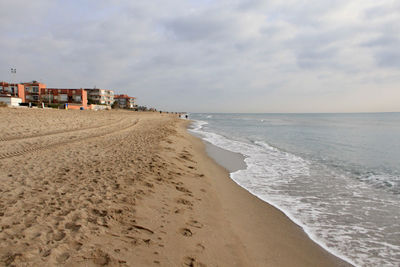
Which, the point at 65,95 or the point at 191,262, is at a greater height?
the point at 65,95

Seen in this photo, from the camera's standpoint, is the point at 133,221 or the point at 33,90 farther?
the point at 33,90

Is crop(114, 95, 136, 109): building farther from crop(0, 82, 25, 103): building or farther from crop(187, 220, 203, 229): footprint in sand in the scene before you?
crop(187, 220, 203, 229): footprint in sand

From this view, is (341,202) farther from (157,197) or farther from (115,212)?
(115,212)

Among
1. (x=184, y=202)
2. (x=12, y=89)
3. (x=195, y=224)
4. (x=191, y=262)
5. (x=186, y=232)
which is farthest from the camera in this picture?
(x=12, y=89)

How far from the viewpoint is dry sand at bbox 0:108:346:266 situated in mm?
2795

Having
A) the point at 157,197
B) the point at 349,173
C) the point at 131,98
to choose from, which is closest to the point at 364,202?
the point at 349,173

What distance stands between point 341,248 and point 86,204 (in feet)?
15.0

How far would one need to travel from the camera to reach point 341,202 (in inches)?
228

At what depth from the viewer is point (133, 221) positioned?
364 centimetres

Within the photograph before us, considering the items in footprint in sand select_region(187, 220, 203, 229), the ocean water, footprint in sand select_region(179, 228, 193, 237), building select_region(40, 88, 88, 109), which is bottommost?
the ocean water

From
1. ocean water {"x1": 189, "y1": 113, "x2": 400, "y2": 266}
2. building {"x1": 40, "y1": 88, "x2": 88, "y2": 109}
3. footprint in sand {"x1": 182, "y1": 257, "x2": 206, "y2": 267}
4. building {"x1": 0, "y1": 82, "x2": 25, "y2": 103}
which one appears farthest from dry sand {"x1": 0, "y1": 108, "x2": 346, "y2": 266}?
building {"x1": 40, "y1": 88, "x2": 88, "y2": 109}

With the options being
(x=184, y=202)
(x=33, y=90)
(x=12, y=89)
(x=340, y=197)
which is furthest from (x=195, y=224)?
(x=33, y=90)

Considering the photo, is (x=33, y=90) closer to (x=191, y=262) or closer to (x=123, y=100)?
(x=123, y=100)

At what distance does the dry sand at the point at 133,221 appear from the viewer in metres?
2.79
